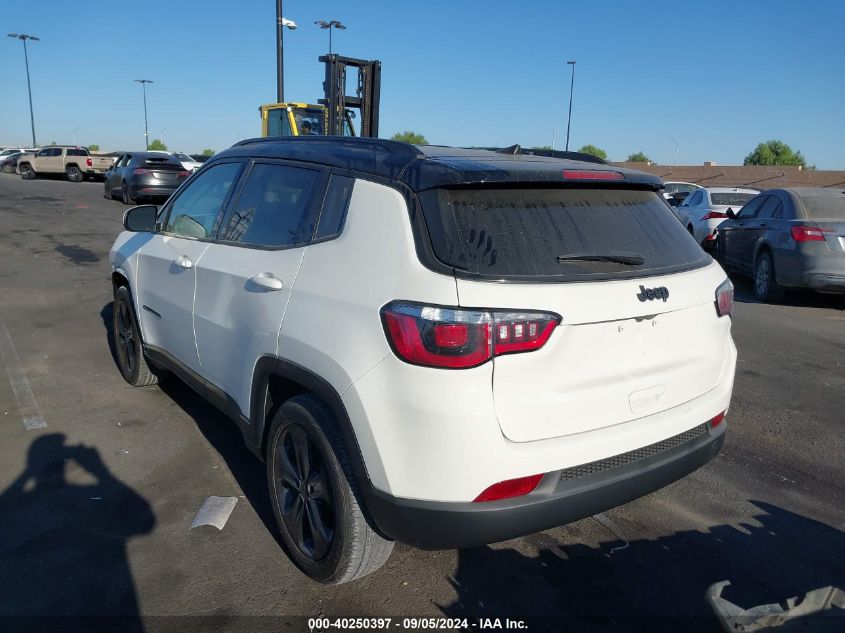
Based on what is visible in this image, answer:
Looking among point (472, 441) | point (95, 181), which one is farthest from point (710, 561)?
point (95, 181)

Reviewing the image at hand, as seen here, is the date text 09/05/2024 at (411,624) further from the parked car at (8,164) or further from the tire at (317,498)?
the parked car at (8,164)

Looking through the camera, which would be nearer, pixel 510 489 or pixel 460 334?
pixel 460 334

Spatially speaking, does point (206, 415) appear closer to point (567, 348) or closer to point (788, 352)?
point (567, 348)

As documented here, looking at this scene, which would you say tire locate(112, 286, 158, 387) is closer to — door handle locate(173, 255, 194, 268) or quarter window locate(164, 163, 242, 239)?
quarter window locate(164, 163, 242, 239)

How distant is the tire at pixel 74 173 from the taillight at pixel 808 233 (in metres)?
32.8

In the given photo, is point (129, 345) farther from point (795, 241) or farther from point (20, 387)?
point (795, 241)

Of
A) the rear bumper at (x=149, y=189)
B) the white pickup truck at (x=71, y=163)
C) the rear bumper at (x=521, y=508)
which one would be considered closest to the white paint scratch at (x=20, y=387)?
the rear bumper at (x=521, y=508)

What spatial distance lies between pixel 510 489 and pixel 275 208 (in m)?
1.74

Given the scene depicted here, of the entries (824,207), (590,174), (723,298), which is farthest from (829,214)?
(590,174)

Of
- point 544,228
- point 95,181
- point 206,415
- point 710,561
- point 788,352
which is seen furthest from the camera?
point 95,181

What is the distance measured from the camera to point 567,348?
7.66ft

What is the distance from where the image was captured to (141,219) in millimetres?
4605

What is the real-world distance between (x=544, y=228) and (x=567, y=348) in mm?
485

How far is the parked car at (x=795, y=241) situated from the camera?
321 inches
